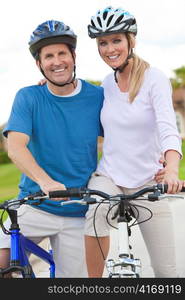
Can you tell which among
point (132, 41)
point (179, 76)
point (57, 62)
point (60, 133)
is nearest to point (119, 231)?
point (60, 133)

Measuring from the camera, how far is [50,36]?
14.5ft

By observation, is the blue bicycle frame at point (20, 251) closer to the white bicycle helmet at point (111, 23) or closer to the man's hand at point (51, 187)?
the man's hand at point (51, 187)

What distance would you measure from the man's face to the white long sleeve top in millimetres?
A: 350

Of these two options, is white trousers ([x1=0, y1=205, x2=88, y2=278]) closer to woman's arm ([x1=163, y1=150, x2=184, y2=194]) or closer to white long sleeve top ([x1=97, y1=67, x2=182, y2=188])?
white long sleeve top ([x1=97, y1=67, x2=182, y2=188])

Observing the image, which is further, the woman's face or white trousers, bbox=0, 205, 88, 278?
white trousers, bbox=0, 205, 88, 278

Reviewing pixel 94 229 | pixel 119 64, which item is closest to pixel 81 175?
pixel 94 229

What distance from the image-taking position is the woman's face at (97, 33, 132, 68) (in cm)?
438

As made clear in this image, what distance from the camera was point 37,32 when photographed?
4.47 meters

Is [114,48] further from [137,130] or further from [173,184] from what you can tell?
[173,184]

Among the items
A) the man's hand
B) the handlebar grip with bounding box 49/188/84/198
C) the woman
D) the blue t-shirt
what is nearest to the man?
the blue t-shirt

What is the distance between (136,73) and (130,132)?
1.29 ft

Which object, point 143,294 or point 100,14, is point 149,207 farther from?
point 100,14

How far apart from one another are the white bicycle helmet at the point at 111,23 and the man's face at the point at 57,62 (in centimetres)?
24

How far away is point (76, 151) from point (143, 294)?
1.23 metres
